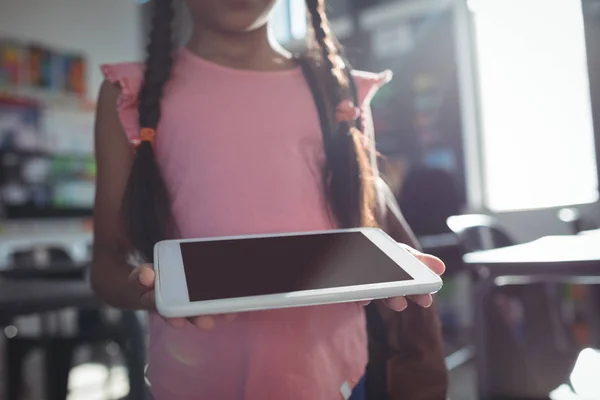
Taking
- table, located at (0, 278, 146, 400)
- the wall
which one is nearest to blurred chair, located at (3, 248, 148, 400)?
table, located at (0, 278, 146, 400)

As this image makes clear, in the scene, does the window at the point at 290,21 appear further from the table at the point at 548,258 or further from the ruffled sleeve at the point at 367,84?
the table at the point at 548,258

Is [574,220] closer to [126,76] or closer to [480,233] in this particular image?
[480,233]

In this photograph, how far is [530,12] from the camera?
0.41 metres

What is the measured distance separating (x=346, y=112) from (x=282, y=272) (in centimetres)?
18

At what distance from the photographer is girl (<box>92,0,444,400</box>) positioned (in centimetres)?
40

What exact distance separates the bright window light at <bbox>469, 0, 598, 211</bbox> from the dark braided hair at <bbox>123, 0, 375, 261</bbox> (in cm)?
11

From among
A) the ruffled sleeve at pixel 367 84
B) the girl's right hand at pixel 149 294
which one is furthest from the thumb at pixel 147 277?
the ruffled sleeve at pixel 367 84

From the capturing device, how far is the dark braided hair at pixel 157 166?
40 cm

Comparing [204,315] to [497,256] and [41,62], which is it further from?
[41,62]

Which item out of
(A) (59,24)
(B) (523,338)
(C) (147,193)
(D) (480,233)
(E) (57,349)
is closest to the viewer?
(C) (147,193)

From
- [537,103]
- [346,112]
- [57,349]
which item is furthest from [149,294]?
[57,349]

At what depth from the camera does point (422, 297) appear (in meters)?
0.30

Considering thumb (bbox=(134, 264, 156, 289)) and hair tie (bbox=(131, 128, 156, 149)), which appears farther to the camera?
hair tie (bbox=(131, 128, 156, 149))

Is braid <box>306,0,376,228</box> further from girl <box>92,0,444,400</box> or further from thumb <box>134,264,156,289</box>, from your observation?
thumb <box>134,264,156,289</box>
